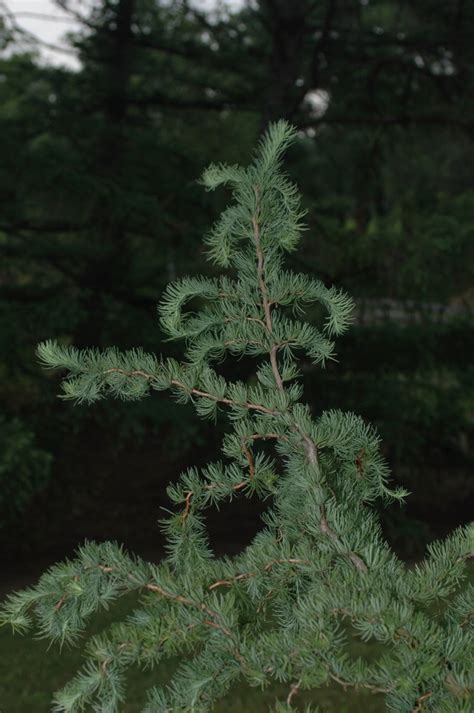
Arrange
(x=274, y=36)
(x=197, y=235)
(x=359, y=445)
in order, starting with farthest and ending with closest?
1. (x=274, y=36)
2. (x=197, y=235)
3. (x=359, y=445)

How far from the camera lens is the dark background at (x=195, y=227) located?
775 cm

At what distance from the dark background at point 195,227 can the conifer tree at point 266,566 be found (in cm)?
499

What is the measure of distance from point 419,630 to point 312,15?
356 inches

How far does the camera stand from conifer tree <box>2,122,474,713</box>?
1.79 metres

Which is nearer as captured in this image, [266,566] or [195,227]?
[266,566]

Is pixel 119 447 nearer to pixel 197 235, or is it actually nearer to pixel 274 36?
pixel 197 235

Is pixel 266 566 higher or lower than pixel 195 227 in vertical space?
higher

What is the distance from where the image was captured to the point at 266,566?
201 centimetres

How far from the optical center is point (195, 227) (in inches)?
317

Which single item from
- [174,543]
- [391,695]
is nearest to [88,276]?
[174,543]

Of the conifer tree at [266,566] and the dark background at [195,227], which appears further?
the dark background at [195,227]

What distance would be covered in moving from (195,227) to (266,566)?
630cm

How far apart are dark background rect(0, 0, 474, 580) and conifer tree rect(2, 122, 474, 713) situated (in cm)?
499

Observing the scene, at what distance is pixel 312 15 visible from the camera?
9672 mm
